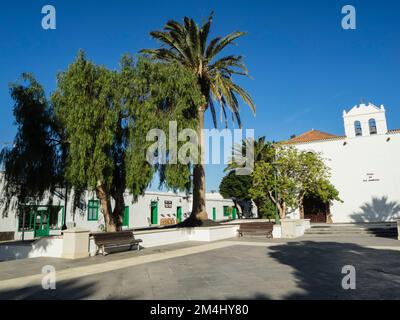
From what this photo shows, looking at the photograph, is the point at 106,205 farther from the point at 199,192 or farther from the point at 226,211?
the point at 226,211

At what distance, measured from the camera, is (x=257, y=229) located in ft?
63.0

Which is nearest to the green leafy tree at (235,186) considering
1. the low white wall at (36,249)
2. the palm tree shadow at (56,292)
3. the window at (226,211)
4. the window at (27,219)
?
the window at (226,211)

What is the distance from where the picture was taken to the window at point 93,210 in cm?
2512

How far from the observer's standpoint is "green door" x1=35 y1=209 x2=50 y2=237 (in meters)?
21.0

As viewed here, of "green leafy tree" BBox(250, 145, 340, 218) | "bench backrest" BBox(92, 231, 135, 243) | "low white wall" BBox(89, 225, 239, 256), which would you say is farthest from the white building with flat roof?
"green leafy tree" BBox(250, 145, 340, 218)

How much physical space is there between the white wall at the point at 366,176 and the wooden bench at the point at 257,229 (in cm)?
1361

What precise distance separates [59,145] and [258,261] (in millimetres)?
10509

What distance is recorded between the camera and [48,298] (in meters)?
5.93

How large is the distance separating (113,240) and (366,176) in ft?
81.3

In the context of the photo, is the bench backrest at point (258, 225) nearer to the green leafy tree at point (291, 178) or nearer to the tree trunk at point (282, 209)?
the green leafy tree at point (291, 178)

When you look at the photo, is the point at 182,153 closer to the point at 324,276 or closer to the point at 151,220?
the point at 324,276

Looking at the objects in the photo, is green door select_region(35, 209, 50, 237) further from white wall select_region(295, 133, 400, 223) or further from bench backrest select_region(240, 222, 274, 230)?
white wall select_region(295, 133, 400, 223)

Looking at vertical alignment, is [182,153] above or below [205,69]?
below
